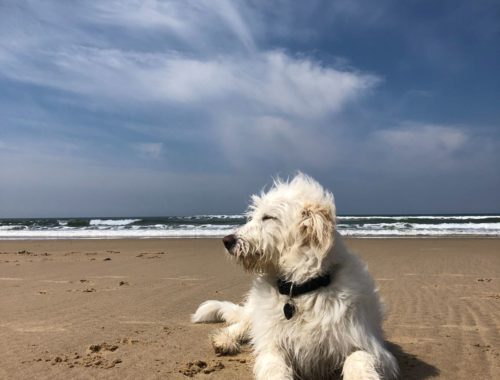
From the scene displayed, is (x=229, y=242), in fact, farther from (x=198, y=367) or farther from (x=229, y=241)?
(x=198, y=367)

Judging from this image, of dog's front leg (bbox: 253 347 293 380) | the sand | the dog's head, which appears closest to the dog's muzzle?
the dog's head

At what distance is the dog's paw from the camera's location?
4852 mm

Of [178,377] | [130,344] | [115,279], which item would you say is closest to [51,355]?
[130,344]

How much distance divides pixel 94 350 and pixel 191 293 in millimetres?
3773

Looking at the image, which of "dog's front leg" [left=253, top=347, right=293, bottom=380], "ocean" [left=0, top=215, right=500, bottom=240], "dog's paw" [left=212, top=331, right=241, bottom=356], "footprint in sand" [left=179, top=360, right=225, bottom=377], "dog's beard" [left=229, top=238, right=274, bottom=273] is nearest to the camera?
"dog's front leg" [left=253, top=347, right=293, bottom=380]

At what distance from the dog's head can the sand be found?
42.3 inches

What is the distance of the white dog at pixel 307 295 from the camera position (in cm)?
367

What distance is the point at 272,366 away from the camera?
3699 millimetres

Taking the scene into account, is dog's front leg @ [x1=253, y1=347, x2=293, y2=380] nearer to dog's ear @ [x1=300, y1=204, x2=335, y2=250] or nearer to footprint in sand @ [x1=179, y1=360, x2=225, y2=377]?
footprint in sand @ [x1=179, y1=360, x2=225, y2=377]

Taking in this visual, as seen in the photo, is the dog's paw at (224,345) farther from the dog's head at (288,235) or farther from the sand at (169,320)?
the dog's head at (288,235)

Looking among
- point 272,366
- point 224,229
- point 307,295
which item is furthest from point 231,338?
point 224,229

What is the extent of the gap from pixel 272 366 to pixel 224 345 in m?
1.24

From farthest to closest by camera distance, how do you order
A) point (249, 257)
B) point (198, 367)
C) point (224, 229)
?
1. point (224, 229)
2. point (198, 367)
3. point (249, 257)

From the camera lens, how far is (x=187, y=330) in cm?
589
